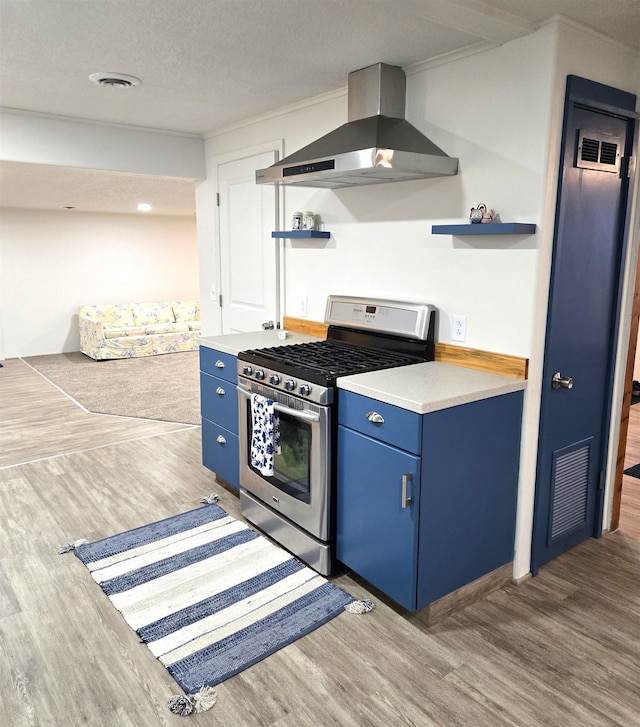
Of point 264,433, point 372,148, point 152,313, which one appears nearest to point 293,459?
point 264,433

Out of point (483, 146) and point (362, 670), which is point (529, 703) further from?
point (483, 146)

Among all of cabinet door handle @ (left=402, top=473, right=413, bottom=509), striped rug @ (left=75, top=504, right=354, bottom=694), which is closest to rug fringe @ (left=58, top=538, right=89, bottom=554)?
striped rug @ (left=75, top=504, right=354, bottom=694)

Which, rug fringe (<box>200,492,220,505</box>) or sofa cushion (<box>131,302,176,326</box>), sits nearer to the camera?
rug fringe (<box>200,492,220,505</box>)

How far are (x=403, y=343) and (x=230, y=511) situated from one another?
1.32 metres

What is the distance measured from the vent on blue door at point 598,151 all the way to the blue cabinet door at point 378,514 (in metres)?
1.36

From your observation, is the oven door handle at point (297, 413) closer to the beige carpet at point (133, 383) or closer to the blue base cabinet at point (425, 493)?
the blue base cabinet at point (425, 493)

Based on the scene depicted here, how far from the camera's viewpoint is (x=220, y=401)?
3271 mm

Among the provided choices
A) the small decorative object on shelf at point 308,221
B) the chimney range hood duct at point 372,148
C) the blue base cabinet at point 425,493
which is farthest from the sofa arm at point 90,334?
the blue base cabinet at point 425,493

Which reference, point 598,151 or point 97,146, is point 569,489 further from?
point 97,146

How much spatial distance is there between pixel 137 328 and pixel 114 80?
5553 mm

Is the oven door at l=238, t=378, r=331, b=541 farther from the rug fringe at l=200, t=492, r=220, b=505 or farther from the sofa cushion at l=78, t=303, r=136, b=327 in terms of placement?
the sofa cushion at l=78, t=303, r=136, b=327

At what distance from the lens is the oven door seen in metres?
2.41

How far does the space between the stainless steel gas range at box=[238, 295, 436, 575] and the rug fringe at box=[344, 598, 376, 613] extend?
8.3 inches

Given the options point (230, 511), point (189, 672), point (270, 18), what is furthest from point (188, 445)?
point (270, 18)
